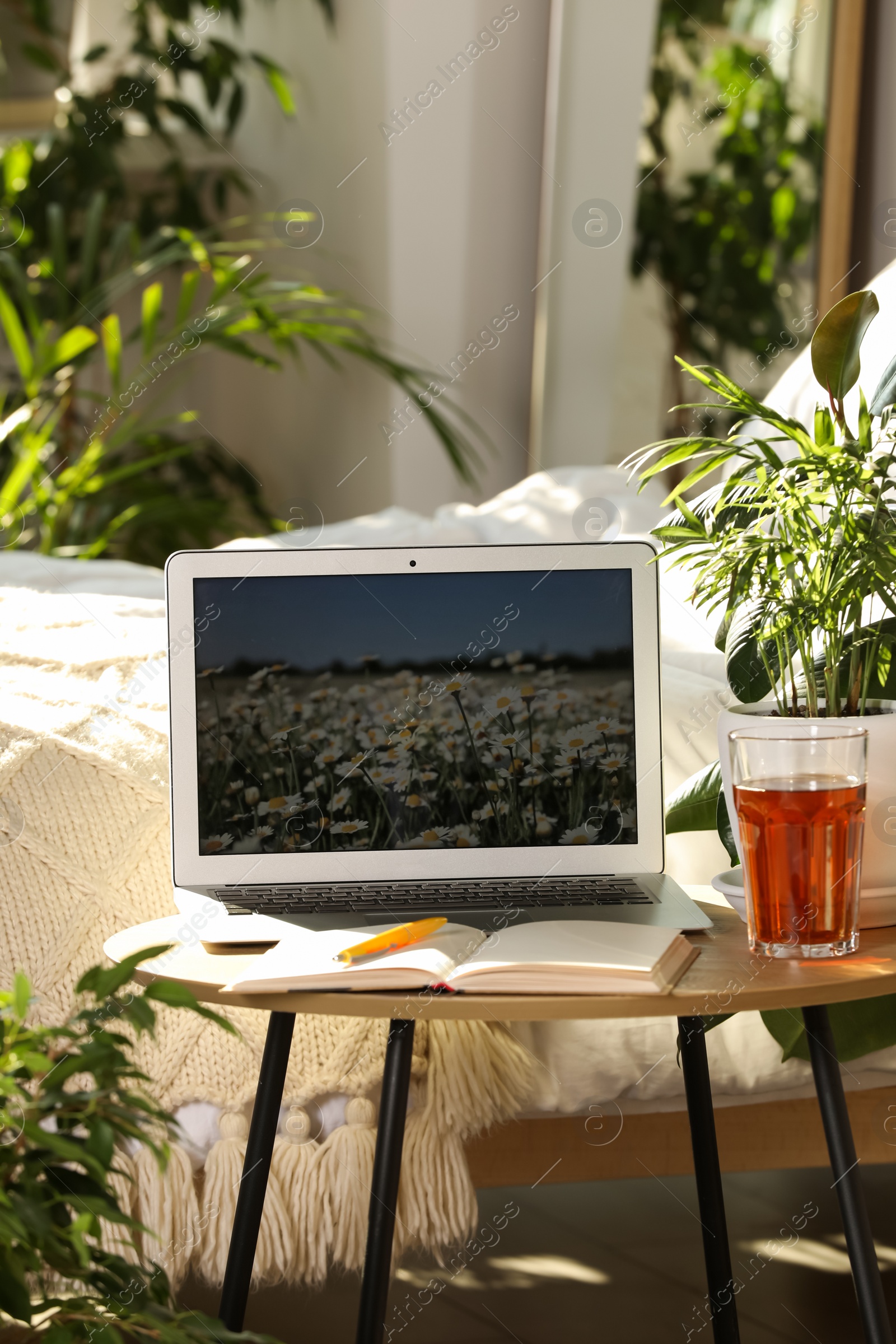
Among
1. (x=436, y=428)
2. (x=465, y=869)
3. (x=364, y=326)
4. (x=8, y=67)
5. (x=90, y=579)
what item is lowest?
(x=465, y=869)

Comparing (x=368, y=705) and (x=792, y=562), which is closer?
(x=792, y=562)

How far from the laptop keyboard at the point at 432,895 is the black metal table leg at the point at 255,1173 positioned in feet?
0.30

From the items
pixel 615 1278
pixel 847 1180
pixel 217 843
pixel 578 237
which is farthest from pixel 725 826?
pixel 578 237

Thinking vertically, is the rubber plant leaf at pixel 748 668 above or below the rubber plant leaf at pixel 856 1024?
above

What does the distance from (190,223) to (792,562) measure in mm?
2891

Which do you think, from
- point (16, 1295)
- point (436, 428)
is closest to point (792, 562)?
point (16, 1295)

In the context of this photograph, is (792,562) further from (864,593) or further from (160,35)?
(160,35)

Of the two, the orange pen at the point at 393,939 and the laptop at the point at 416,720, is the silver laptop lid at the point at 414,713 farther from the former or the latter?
the orange pen at the point at 393,939

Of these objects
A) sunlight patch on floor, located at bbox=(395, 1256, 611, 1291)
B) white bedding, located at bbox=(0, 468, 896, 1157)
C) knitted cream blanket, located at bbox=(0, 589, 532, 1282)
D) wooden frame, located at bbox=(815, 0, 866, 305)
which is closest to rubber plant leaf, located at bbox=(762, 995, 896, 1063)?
white bedding, located at bbox=(0, 468, 896, 1157)

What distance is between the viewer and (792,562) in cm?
82

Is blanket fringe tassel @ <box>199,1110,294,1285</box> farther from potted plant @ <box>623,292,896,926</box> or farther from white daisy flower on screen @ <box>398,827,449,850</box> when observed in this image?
potted plant @ <box>623,292,896,926</box>

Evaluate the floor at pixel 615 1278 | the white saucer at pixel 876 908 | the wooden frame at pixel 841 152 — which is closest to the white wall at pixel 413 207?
the wooden frame at pixel 841 152

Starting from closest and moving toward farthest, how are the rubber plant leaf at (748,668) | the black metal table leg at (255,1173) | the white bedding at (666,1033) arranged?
the black metal table leg at (255,1173)
the rubber plant leaf at (748,668)
the white bedding at (666,1033)

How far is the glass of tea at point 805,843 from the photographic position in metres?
0.77
